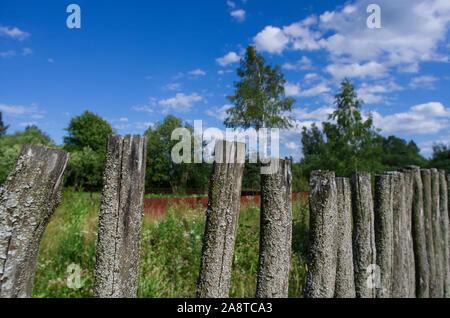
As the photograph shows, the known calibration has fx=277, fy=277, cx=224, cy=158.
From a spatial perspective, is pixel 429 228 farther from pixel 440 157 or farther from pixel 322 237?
pixel 440 157

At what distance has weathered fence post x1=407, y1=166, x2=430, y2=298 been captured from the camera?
2.79 metres

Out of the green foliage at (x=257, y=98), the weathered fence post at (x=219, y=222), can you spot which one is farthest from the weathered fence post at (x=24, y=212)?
the green foliage at (x=257, y=98)

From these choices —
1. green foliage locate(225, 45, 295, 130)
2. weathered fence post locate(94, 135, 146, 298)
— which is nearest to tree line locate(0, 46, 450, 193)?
green foliage locate(225, 45, 295, 130)

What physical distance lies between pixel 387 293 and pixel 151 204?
19.1 feet

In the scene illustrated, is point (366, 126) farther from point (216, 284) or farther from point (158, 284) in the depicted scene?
point (216, 284)

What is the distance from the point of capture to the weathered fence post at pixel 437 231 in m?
2.99

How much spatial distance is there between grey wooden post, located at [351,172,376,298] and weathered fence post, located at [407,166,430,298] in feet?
3.72

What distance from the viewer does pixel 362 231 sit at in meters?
2.08

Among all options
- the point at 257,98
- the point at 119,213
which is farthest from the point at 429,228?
the point at 257,98

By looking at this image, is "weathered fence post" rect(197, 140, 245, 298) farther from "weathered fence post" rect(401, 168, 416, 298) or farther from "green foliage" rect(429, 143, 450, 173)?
"green foliage" rect(429, 143, 450, 173)

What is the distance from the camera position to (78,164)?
72.9 feet

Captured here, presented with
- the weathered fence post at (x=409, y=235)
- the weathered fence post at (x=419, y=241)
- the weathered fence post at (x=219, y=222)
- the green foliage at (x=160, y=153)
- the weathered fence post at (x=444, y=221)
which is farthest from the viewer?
the green foliage at (x=160, y=153)

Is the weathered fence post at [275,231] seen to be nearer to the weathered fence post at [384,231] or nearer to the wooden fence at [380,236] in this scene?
the wooden fence at [380,236]
